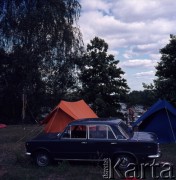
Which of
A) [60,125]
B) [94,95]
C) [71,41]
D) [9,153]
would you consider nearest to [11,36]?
[71,41]

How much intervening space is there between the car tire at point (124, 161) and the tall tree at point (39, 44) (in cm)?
1647

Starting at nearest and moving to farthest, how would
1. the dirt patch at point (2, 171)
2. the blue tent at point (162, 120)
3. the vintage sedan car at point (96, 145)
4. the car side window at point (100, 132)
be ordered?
the dirt patch at point (2, 171)
the vintage sedan car at point (96, 145)
the car side window at point (100, 132)
the blue tent at point (162, 120)

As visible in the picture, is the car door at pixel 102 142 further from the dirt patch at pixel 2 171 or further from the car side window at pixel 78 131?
the dirt patch at pixel 2 171

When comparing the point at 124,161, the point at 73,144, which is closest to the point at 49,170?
the point at 73,144

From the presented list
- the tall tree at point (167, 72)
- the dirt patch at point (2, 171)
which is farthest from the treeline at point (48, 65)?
the dirt patch at point (2, 171)

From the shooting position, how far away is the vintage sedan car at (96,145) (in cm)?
980

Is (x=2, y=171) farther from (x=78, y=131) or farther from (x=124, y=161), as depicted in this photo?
Answer: (x=124, y=161)

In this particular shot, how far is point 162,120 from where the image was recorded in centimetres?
1470

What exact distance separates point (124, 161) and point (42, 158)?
2465 mm

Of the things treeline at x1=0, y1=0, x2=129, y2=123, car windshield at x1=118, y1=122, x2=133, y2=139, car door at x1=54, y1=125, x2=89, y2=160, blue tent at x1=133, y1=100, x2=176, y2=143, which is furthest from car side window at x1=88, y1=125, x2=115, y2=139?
treeline at x1=0, y1=0, x2=129, y2=123

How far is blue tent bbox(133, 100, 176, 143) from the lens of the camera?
1451cm

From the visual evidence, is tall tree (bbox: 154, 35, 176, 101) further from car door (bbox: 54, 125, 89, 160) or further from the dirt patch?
the dirt patch

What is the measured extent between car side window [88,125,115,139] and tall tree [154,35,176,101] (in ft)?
26.9

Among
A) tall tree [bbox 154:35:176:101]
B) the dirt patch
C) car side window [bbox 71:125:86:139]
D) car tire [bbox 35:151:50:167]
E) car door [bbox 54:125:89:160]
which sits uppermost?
tall tree [bbox 154:35:176:101]
